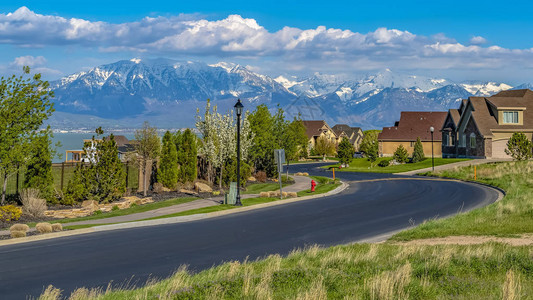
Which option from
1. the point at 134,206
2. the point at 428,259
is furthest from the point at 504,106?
the point at 428,259

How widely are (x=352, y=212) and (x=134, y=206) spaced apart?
11.1 meters

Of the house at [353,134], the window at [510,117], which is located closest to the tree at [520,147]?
the window at [510,117]

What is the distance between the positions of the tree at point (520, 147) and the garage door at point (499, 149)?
18.1 ft

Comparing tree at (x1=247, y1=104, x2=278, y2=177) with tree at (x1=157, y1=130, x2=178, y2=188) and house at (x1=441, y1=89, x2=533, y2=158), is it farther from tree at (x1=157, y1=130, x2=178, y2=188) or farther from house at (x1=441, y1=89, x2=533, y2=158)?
house at (x1=441, y1=89, x2=533, y2=158)

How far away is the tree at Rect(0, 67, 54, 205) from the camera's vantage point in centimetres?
2320

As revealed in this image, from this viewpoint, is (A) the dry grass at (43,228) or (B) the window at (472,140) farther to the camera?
(B) the window at (472,140)

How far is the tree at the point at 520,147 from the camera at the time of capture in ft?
184

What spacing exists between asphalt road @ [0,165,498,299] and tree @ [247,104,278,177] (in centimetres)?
1456

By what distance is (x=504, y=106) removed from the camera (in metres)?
64.1

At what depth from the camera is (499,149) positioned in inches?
2493

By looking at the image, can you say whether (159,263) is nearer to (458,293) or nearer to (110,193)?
(458,293)

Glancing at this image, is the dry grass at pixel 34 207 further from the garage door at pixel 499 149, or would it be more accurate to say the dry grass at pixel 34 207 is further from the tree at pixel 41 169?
the garage door at pixel 499 149

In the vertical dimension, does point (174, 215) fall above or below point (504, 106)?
below

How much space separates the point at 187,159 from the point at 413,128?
198 ft
